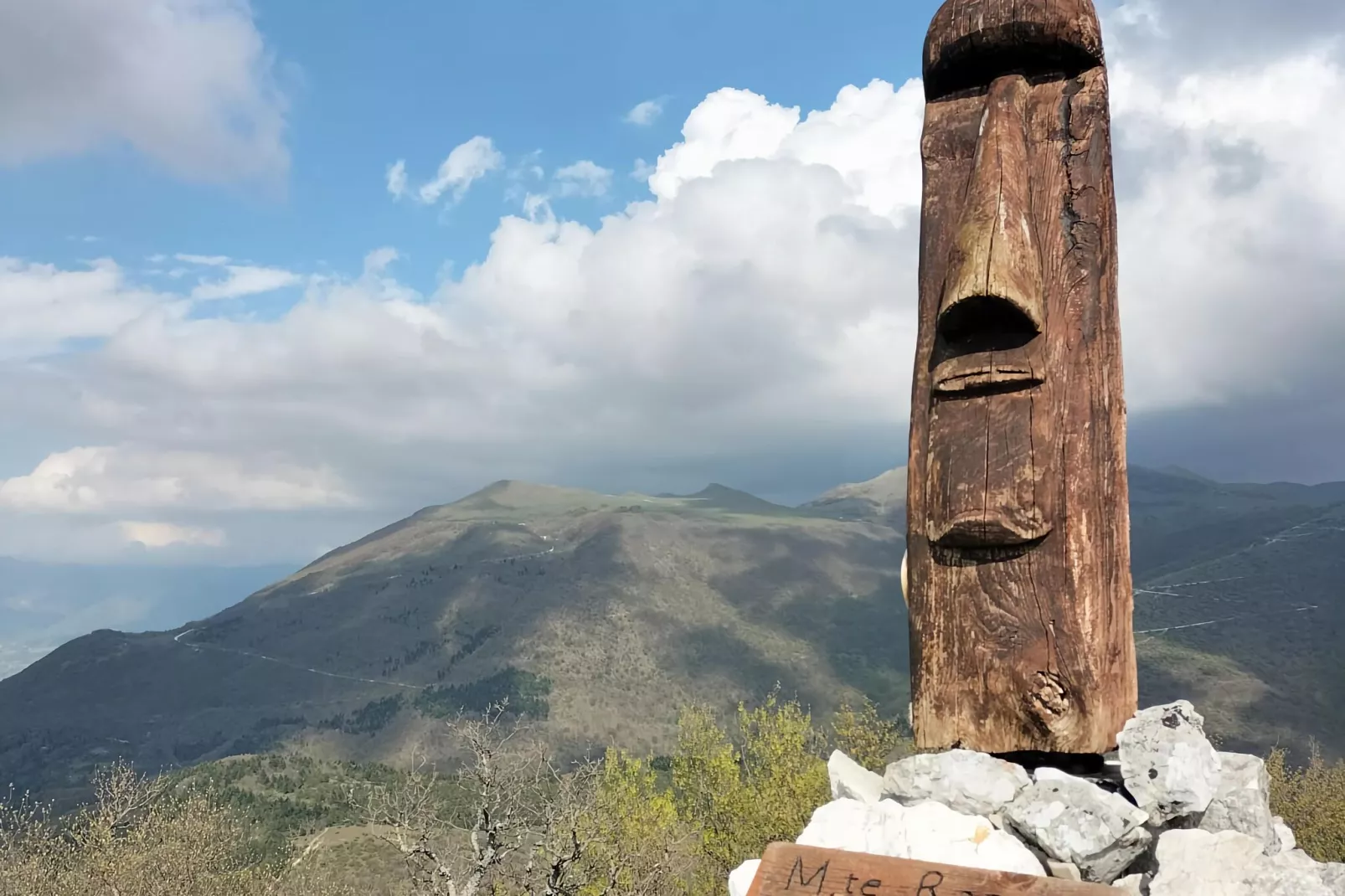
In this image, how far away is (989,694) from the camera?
518 cm

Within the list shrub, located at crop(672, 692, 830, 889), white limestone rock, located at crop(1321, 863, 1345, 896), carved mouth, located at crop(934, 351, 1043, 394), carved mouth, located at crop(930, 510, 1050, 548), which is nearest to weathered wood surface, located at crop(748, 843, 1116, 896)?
white limestone rock, located at crop(1321, 863, 1345, 896)

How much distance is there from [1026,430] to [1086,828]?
81.9 inches

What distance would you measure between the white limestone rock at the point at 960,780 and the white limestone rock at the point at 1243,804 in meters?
0.88

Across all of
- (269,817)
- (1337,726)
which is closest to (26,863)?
(269,817)

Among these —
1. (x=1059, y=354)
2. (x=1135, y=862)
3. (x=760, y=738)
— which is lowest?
(x=760, y=738)

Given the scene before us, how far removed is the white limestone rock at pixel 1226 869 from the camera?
→ 13.0 ft

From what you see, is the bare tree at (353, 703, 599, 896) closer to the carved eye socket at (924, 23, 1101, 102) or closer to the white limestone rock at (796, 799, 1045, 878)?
the white limestone rock at (796, 799, 1045, 878)

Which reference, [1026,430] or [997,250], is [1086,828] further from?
[997,250]

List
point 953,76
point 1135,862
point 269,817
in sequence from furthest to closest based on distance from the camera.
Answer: point 269,817 < point 953,76 < point 1135,862

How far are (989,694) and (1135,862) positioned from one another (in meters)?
1.02

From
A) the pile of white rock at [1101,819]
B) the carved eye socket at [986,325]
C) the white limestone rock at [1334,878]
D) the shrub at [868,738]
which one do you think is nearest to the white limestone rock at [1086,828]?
the pile of white rock at [1101,819]

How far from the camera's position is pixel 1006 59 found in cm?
617

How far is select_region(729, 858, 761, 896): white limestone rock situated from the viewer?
4.55 meters

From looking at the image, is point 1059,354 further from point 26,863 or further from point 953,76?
point 26,863
